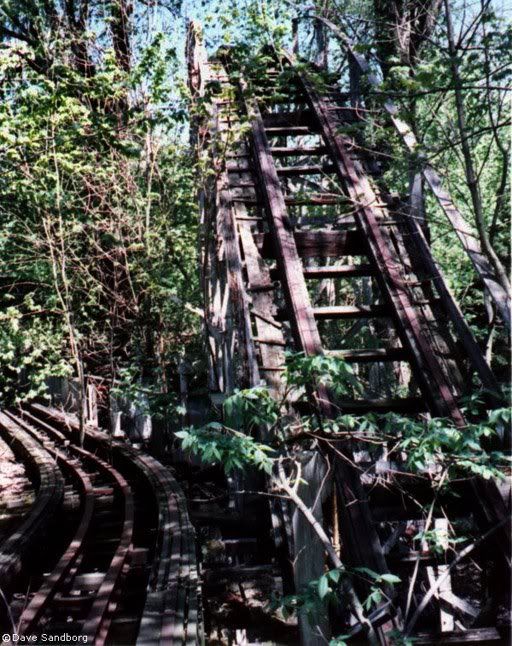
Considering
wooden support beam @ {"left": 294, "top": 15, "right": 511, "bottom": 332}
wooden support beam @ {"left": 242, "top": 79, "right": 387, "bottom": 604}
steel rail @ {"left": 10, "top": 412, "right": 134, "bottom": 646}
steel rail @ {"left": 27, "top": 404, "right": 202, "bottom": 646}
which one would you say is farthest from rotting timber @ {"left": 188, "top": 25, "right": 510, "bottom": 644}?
steel rail @ {"left": 10, "top": 412, "right": 134, "bottom": 646}

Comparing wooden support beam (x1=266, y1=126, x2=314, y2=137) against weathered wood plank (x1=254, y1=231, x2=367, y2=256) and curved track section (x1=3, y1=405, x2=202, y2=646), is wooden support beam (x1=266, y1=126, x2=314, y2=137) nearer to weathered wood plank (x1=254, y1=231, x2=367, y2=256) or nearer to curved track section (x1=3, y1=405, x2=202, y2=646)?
weathered wood plank (x1=254, y1=231, x2=367, y2=256)

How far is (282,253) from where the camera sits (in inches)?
201

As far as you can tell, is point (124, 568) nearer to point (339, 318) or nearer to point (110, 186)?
point (339, 318)

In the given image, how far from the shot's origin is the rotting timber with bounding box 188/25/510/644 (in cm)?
332

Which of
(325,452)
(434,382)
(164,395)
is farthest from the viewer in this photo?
(164,395)

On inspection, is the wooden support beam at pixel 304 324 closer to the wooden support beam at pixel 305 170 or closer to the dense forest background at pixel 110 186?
the wooden support beam at pixel 305 170

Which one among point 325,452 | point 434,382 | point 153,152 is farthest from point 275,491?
point 153,152

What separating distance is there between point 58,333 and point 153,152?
162 inches

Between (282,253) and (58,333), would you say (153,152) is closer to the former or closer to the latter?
(58,333)

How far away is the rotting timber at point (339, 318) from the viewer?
332 cm

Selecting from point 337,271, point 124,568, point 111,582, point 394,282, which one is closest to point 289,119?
point 337,271

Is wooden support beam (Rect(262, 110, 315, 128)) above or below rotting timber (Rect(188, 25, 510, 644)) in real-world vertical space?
above

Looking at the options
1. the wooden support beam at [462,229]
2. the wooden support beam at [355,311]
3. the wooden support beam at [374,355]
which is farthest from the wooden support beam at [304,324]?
the wooden support beam at [462,229]

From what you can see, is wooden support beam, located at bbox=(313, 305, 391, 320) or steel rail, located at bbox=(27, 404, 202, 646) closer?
steel rail, located at bbox=(27, 404, 202, 646)
